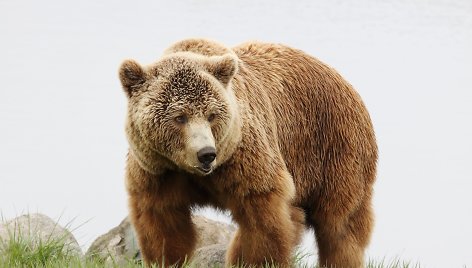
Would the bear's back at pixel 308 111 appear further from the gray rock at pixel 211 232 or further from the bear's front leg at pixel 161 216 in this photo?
the gray rock at pixel 211 232

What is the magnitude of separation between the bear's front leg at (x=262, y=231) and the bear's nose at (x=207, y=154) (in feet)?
2.61

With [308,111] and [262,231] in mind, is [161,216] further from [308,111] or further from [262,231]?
[308,111]

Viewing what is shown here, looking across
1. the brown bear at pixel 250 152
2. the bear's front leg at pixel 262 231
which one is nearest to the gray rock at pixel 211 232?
the brown bear at pixel 250 152

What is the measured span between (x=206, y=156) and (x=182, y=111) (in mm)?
369

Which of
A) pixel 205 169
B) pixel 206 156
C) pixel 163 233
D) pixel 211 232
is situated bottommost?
pixel 211 232

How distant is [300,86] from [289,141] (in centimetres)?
47

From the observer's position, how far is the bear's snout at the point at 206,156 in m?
6.52

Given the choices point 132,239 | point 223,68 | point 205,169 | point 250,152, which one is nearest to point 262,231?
point 250,152

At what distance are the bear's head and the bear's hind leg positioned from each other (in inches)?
59.3

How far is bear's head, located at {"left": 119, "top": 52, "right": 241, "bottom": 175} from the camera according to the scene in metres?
6.70

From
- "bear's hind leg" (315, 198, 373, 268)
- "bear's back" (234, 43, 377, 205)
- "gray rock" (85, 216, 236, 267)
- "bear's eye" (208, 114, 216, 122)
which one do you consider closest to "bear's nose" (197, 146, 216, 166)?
"bear's eye" (208, 114, 216, 122)

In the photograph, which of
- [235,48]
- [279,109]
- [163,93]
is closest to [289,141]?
[279,109]

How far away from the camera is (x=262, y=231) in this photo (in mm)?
7355

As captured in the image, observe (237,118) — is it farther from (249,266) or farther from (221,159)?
(249,266)
